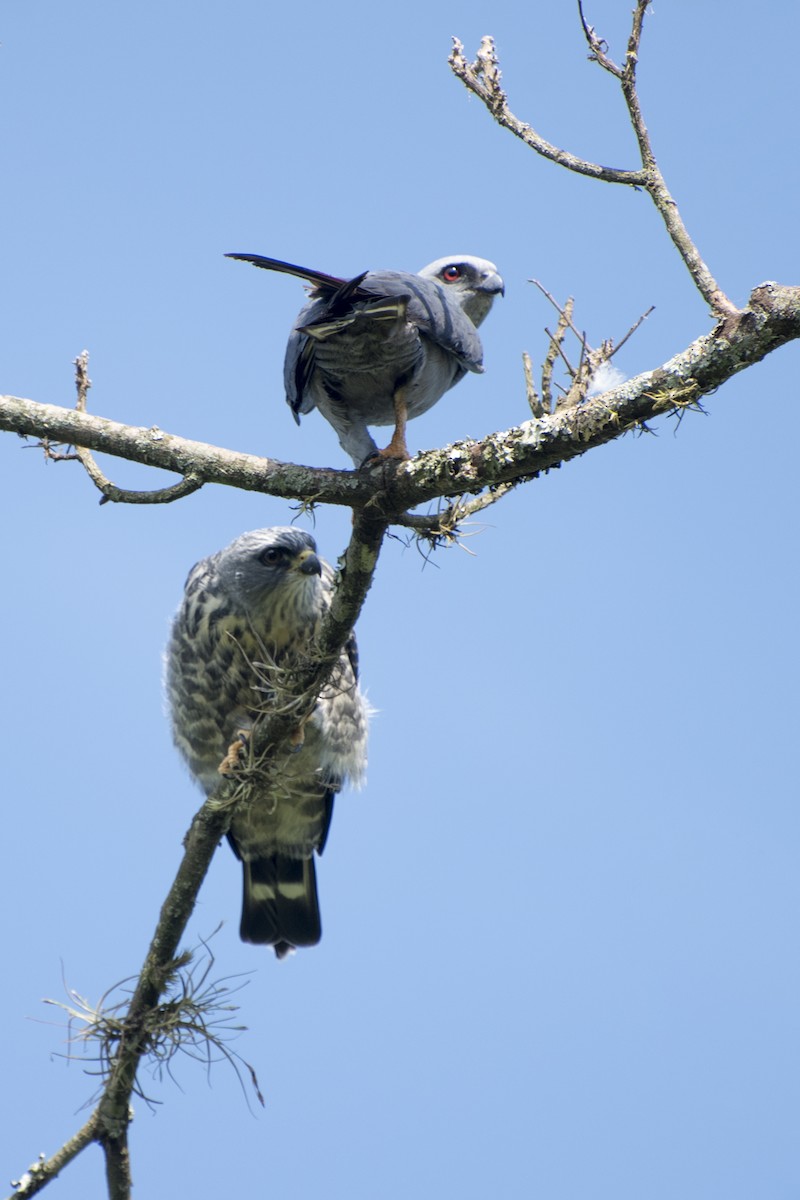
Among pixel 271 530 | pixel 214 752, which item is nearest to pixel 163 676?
pixel 214 752

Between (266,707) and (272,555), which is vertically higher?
(272,555)

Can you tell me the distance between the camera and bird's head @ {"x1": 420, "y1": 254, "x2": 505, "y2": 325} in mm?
5402

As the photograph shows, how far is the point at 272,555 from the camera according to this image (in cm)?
465

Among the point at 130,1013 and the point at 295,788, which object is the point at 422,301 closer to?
the point at 295,788

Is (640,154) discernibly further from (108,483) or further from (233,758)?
(233,758)

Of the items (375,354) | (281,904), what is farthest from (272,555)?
(281,904)

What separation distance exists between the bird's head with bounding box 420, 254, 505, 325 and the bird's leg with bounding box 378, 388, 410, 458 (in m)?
1.33

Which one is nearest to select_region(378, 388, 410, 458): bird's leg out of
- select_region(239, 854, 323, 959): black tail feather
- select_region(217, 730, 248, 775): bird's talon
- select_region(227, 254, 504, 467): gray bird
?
select_region(227, 254, 504, 467): gray bird

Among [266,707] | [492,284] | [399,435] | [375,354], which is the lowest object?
[266,707]

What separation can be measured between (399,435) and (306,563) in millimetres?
924

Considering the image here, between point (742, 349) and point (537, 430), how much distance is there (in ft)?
1.90

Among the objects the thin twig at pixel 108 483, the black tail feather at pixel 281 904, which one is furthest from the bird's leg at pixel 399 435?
the black tail feather at pixel 281 904

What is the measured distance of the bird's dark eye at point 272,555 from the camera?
4641 mm

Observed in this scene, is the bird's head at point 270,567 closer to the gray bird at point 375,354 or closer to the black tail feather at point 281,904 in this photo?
the gray bird at point 375,354
